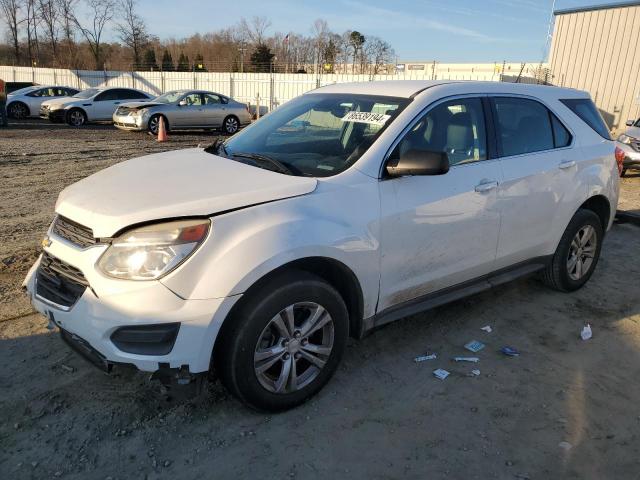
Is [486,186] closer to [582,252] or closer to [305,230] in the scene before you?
[305,230]

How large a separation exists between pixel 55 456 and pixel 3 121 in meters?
18.9

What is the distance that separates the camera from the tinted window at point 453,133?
3473 millimetres

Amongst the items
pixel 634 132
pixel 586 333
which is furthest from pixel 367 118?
pixel 634 132

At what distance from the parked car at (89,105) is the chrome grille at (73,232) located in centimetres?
1866

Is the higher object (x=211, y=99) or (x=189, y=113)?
(x=211, y=99)

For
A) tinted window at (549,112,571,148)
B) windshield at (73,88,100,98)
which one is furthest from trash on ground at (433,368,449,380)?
windshield at (73,88,100,98)

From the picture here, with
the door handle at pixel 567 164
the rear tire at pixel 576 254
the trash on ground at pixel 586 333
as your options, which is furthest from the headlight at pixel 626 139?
the trash on ground at pixel 586 333

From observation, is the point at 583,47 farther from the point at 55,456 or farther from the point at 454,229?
the point at 55,456

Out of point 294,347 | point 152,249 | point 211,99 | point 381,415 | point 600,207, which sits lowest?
point 381,415

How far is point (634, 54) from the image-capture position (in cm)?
1694

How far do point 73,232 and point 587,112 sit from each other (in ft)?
14.4

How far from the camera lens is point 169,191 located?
9.37 feet

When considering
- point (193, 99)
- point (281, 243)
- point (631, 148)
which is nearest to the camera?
point (281, 243)

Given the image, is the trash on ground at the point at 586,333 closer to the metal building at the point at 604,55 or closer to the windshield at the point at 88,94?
the metal building at the point at 604,55
